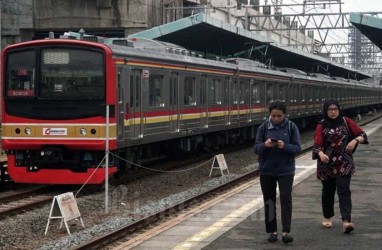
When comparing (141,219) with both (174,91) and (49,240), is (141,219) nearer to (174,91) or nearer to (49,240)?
(49,240)

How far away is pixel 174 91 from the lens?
52.5 ft

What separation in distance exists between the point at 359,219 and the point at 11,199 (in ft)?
20.2

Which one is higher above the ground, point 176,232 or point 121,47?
point 121,47

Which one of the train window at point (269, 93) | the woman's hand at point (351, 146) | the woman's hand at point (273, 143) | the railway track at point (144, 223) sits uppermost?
the train window at point (269, 93)

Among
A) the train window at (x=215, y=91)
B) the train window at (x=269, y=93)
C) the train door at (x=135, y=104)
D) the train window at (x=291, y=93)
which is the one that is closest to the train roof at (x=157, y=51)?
the train door at (x=135, y=104)

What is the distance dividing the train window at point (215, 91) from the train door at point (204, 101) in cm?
48

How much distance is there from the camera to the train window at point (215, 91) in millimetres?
19031

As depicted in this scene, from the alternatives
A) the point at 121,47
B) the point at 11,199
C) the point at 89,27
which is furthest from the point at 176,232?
the point at 89,27

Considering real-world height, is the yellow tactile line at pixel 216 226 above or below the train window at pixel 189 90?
below

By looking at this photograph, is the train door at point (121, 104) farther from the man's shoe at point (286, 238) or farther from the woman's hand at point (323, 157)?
the man's shoe at point (286, 238)

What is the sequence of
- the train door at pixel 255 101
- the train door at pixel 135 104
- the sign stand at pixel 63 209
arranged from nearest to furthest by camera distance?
1. the sign stand at pixel 63 209
2. the train door at pixel 135 104
3. the train door at pixel 255 101

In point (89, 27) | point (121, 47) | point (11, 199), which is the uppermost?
point (89, 27)

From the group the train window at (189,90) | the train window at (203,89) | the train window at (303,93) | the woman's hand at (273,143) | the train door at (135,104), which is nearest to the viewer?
the woman's hand at (273,143)

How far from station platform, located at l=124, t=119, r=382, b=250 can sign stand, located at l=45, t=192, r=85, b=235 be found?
3.56 feet
